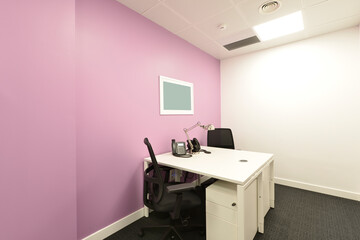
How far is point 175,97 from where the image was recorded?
2.53m

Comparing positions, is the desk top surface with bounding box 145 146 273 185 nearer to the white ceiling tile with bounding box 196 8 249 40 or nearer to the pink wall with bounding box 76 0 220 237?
the pink wall with bounding box 76 0 220 237

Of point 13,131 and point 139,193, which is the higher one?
point 13,131

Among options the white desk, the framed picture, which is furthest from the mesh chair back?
the framed picture

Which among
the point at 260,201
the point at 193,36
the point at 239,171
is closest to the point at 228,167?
the point at 239,171

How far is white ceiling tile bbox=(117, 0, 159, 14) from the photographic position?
70.6 inches

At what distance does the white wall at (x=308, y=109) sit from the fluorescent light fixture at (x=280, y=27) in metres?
0.46

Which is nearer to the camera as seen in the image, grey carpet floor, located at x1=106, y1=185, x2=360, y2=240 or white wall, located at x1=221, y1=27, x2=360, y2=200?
grey carpet floor, located at x1=106, y1=185, x2=360, y2=240

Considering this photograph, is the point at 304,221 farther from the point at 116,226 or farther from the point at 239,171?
the point at 116,226

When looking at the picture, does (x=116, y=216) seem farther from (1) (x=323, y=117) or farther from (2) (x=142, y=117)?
(1) (x=323, y=117)

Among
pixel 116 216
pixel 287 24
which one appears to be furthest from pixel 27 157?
pixel 287 24

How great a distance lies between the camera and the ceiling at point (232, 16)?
1.83 metres

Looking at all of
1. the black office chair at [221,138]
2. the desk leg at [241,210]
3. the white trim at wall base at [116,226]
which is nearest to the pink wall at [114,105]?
the white trim at wall base at [116,226]

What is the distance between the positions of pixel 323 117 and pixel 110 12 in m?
3.40

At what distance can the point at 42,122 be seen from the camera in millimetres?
1105
